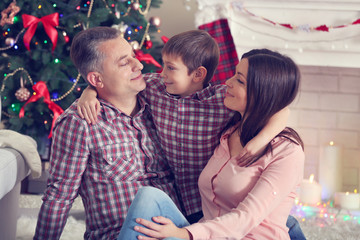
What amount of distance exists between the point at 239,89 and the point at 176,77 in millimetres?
285

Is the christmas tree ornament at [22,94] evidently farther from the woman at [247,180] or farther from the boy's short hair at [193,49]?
the woman at [247,180]

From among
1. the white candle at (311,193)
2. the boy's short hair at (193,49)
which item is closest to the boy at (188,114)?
the boy's short hair at (193,49)

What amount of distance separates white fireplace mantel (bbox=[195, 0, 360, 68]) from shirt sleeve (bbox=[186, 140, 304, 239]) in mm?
1664

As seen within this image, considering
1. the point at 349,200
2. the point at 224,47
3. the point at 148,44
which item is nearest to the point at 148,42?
the point at 148,44

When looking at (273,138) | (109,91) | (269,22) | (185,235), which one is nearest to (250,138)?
(273,138)

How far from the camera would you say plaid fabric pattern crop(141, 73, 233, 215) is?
5.50 feet


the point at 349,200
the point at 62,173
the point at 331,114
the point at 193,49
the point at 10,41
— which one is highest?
the point at 193,49

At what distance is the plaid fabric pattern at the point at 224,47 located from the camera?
118 inches

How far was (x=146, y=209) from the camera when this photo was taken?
1.36 meters

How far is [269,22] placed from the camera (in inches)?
115

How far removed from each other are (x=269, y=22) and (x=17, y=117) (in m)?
1.54

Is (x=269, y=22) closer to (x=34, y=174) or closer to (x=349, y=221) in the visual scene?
(x=349, y=221)

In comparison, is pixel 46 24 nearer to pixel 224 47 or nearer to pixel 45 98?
pixel 45 98

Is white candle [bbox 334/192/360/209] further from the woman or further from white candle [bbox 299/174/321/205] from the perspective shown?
Answer: the woman
